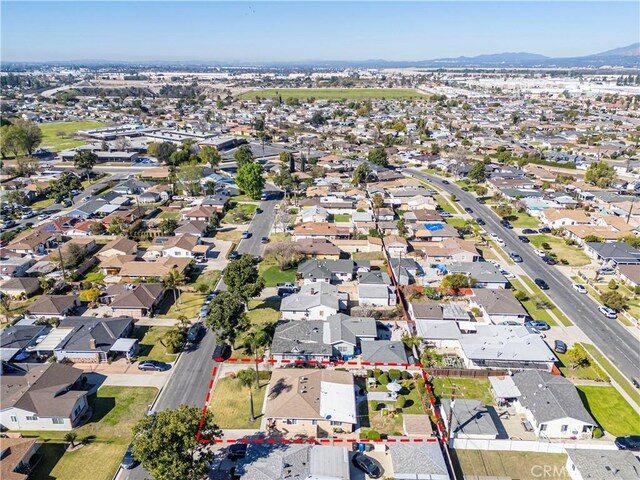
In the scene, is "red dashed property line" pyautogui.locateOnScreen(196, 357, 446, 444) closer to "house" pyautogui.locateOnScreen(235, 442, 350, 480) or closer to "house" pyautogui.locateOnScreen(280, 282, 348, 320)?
"house" pyautogui.locateOnScreen(235, 442, 350, 480)

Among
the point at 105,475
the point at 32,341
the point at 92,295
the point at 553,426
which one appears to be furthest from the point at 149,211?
the point at 553,426

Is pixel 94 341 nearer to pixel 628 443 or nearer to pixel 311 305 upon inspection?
pixel 311 305

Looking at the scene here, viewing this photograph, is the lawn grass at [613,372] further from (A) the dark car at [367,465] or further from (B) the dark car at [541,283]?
(A) the dark car at [367,465]

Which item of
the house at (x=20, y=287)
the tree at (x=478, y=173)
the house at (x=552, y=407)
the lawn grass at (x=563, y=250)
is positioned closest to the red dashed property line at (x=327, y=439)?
the house at (x=552, y=407)

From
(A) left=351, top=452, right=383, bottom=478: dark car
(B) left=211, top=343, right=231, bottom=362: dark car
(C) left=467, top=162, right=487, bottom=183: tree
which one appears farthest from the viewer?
(C) left=467, top=162, right=487, bottom=183: tree

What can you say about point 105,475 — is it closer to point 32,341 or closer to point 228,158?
point 32,341

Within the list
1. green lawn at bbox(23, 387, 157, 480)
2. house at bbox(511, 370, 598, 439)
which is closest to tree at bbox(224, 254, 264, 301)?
green lawn at bbox(23, 387, 157, 480)

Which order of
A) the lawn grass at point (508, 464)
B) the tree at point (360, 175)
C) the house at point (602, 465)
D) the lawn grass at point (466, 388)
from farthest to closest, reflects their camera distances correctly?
the tree at point (360, 175)
the lawn grass at point (466, 388)
the lawn grass at point (508, 464)
the house at point (602, 465)
